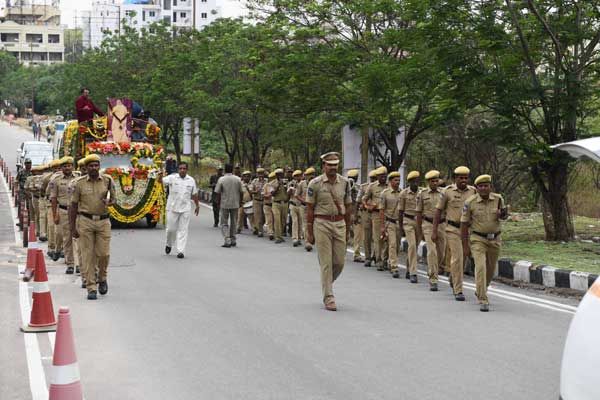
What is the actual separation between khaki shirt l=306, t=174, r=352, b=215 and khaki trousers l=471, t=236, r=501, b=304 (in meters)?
1.71

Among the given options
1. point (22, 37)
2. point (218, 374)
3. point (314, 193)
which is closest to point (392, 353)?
point (218, 374)

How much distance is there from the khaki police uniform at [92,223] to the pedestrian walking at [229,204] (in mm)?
8268

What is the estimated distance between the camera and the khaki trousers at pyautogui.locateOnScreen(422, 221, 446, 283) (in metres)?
14.2

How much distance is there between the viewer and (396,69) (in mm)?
20766

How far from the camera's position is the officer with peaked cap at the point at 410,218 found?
15016mm

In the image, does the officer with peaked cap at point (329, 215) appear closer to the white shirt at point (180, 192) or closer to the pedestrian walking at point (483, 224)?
the pedestrian walking at point (483, 224)

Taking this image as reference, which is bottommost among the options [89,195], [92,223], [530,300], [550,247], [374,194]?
[530,300]

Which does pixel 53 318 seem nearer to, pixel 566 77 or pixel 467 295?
pixel 467 295

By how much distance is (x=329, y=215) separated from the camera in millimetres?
12102

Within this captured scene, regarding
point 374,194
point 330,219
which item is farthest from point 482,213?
point 374,194

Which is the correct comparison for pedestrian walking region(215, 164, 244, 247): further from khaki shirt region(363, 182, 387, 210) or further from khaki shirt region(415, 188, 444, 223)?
khaki shirt region(415, 188, 444, 223)

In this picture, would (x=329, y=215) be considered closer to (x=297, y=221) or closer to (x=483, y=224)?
(x=483, y=224)

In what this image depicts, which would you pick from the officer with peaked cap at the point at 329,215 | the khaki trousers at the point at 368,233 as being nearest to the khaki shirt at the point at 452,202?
the officer with peaked cap at the point at 329,215

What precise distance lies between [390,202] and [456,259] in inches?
120
